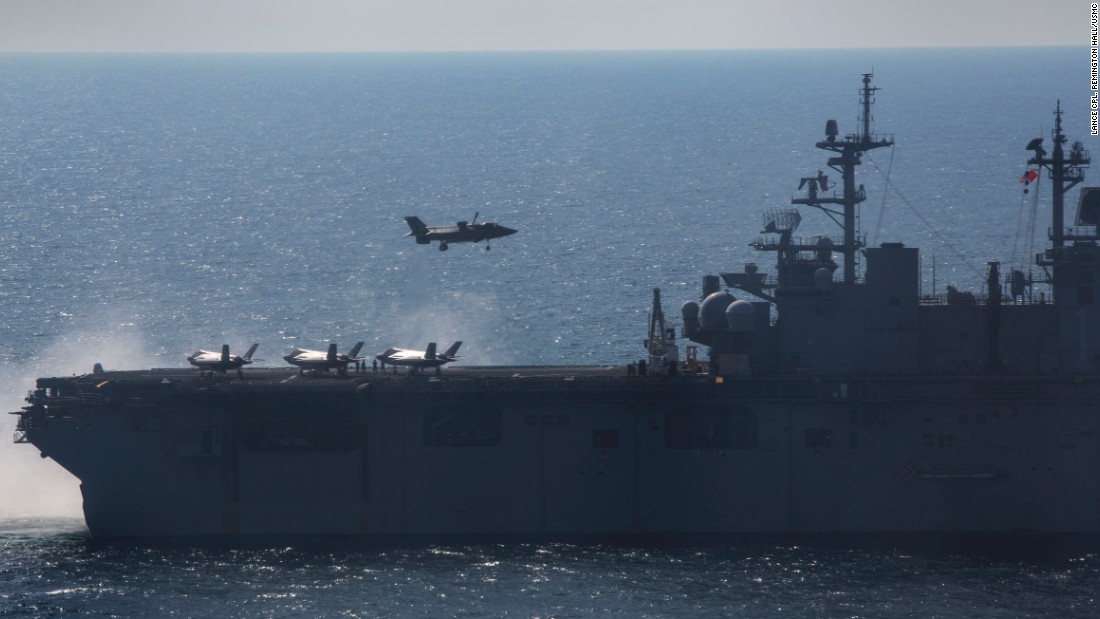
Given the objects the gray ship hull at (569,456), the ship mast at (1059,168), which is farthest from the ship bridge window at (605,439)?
the ship mast at (1059,168)

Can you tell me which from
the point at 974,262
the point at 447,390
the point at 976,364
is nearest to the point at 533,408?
the point at 447,390

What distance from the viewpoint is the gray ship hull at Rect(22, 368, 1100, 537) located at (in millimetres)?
56469

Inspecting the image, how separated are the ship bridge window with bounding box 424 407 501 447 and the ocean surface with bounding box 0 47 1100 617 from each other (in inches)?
139

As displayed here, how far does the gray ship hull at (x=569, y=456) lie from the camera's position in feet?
185

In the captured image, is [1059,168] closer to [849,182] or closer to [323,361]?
[849,182]

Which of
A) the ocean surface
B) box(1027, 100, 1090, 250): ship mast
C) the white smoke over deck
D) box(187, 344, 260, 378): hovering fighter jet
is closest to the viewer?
the ocean surface

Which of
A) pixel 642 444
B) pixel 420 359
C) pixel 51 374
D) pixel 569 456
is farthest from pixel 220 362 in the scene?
pixel 51 374

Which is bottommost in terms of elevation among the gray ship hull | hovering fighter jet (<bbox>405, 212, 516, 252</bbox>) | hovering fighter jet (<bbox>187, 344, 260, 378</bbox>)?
the gray ship hull

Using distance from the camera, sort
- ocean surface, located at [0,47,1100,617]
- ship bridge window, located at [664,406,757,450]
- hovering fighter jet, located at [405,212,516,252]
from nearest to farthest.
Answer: ocean surface, located at [0,47,1100,617]
ship bridge window, located at [664,406,757,450]
hovering fighter jet, located at [405,212,516,252]

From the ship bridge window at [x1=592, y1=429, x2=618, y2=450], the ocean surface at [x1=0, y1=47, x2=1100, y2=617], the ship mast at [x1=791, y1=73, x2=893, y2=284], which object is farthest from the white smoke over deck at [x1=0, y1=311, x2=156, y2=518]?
the ship mast at [x1=791, y1=73, x2=893, y2=284]

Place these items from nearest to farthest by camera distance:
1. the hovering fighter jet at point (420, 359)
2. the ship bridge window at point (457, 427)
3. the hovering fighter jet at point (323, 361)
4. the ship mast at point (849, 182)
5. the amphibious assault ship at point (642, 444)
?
the amphibious assault ship at point (642, 444)
the ship bridge window at point (457, 427)
the ship mast at point (849, 182)
the hovering fighter jet at point (323, 361)
the hovering fighter jet at point (420, 359)

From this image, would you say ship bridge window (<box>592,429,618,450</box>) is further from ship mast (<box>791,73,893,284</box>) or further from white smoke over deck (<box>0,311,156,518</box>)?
white smoke over deck (<box>0,311,156,518</box>)

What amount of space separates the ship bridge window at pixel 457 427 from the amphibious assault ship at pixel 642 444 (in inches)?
2.9

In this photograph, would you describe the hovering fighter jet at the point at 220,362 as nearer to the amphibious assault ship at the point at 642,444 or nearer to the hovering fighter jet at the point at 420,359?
the amphibious assault ship at the point at 642,444
